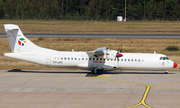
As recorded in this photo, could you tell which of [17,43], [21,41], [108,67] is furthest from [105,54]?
[17,43]

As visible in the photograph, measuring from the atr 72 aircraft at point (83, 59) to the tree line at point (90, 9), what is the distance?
3357 inches

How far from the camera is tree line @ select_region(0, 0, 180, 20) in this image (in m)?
118

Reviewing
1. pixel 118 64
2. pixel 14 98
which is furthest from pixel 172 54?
pixel 14 98

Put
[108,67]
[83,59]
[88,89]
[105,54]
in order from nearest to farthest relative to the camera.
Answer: [88,89], [105,54], [108,67], [83,59]

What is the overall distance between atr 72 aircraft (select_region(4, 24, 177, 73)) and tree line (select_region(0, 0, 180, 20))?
8527cm

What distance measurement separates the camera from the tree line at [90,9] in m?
118

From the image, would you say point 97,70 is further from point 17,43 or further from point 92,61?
point 17,43

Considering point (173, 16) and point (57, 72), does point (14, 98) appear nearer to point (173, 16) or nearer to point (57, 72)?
point (57, 72)

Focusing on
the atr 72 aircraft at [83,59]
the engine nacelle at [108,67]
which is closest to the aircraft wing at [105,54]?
the atr 72 aircraft at [83,59]

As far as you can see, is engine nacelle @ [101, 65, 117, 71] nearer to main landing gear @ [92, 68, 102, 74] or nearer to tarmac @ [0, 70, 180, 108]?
main landing gear @ [92, 68, 102, 74]

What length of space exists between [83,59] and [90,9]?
9757 cm

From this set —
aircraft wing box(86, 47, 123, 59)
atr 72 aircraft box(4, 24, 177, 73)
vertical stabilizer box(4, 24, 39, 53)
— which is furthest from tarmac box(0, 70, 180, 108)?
vertical stabilizer box(4, 24, 39, 53)

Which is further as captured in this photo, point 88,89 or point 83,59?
point 83,59

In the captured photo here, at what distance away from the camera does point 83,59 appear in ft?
102
